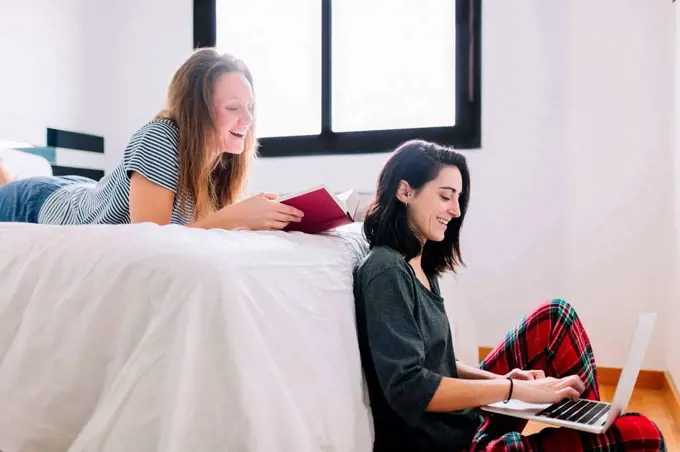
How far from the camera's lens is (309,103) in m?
2.99

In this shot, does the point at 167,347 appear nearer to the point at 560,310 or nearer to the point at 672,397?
the point at 560,310

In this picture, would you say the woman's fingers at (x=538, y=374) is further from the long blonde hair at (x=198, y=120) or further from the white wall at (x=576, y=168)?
the white wall at (x=576, y=168)

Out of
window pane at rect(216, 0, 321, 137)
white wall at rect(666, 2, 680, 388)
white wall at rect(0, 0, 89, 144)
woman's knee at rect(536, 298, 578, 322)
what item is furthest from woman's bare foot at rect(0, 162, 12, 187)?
white wall at rect(666, 2, 680, 388)

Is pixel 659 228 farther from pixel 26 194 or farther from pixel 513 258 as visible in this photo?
pixel 26 194

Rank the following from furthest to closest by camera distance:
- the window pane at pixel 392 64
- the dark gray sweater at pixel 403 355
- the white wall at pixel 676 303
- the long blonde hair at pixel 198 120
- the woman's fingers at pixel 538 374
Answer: the window pane at pixel 392 64, the white wall at pixel 676 303, the long blonde hair at pixel 198 120, the woman's fingers at pixel 538 374, the dark gray sweater at pixel 403 355

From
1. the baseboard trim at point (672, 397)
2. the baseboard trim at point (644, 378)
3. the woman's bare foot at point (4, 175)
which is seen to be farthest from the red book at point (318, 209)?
the baseboard trim at point (644, 378)

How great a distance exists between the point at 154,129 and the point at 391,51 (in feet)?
5.70

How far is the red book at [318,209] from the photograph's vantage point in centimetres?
105

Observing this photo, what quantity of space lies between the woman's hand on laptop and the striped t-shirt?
29.6 inches

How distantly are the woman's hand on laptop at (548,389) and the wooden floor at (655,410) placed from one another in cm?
66

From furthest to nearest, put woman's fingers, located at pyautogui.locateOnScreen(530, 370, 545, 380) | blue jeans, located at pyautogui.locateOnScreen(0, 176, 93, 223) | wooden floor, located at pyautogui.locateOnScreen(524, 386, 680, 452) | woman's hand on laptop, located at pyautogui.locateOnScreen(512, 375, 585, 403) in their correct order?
wooden floor, located at pyautogui.locateOnScreen(524, 386, 680, 452) < blue jeans, located at pyautogui.locateOnScreen(0, 176, 93, 223) < woman's fingers, located at pyautogui.locateOnScreen(530, 370, 545, 380) < woman's hand on laptop, located at pyautogui.locateOnScreen(512, 375, 585, 403)

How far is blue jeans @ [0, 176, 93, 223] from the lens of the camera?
156cm

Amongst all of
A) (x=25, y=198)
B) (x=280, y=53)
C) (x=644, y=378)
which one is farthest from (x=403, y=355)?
(x=280, y=53)

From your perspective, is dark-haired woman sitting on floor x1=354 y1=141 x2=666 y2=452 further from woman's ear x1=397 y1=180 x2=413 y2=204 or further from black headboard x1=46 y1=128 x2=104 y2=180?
black headboard x1=46 y1=128 x2=104 y2=180
